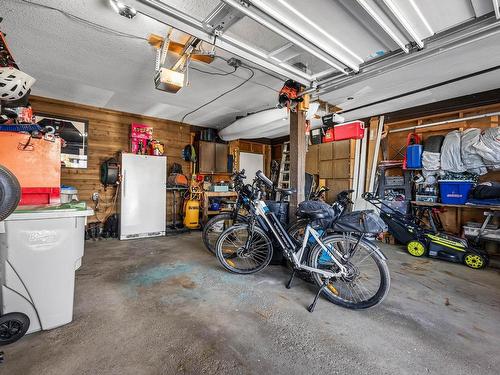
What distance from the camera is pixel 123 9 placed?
6.33ft

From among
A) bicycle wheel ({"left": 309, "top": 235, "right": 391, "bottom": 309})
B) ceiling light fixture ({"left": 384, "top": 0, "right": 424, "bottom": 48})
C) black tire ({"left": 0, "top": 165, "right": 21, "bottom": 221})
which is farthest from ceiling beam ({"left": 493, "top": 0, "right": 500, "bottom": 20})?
black tire ({"left": 0, "top": 165, "right": 21, "bottom": 221})

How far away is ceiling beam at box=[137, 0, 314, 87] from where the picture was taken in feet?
5.04

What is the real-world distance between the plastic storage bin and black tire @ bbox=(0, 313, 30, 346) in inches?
2.1

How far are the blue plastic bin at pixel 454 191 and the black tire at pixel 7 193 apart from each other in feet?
16.5

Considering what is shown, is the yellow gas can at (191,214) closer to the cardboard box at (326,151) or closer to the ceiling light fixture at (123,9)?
the cardboard box at (326,151)

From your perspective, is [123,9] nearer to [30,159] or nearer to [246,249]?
[30,159]

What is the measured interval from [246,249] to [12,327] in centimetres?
196

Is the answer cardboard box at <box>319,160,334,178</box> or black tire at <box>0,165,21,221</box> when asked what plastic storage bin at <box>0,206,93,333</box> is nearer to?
black tire at <box>0,165,21,221</box>

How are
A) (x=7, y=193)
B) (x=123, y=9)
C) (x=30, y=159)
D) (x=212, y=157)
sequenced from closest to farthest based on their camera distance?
Result: (x=7, y=193) → (x=123, y=9) → (x=30, y=159) → (x=212, y=157)

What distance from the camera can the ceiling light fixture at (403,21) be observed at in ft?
4.90

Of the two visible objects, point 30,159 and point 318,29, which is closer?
point 318,29

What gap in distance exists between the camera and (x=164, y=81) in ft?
7.67

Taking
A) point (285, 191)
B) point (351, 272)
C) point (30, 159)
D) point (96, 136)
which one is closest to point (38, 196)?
point (30, 159)

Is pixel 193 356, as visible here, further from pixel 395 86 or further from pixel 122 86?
pixel 395 86
